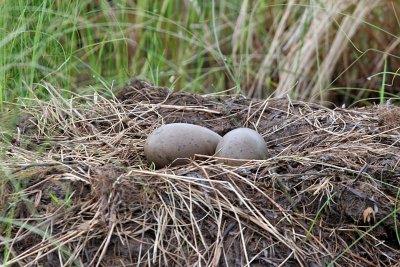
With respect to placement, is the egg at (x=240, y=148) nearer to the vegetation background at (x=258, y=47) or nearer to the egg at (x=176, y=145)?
the egg at (x=176, y=145)

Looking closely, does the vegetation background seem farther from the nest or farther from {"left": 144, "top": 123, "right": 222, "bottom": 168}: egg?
the nest

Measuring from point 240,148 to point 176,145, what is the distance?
252 millimetres

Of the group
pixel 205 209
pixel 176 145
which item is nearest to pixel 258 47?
pixel 176 145

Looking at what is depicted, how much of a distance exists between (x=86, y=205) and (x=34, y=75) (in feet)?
5.13

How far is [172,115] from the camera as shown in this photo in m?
3.93

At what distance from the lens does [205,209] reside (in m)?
2.98

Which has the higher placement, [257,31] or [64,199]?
[64,199]

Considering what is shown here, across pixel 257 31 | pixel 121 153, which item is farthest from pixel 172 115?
pixel 257 31

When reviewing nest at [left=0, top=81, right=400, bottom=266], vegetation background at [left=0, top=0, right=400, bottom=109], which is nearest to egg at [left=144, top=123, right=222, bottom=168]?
nest at [left=0, top=81, right=400, bottom=266]

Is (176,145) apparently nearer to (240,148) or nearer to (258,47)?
(240,148)

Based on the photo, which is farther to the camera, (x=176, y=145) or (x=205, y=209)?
(x=176, y=145)

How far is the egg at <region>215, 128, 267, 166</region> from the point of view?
3328 millimetres

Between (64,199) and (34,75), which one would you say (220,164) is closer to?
(64,199)

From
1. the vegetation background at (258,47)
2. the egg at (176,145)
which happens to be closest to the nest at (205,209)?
the egg at (176,145)
